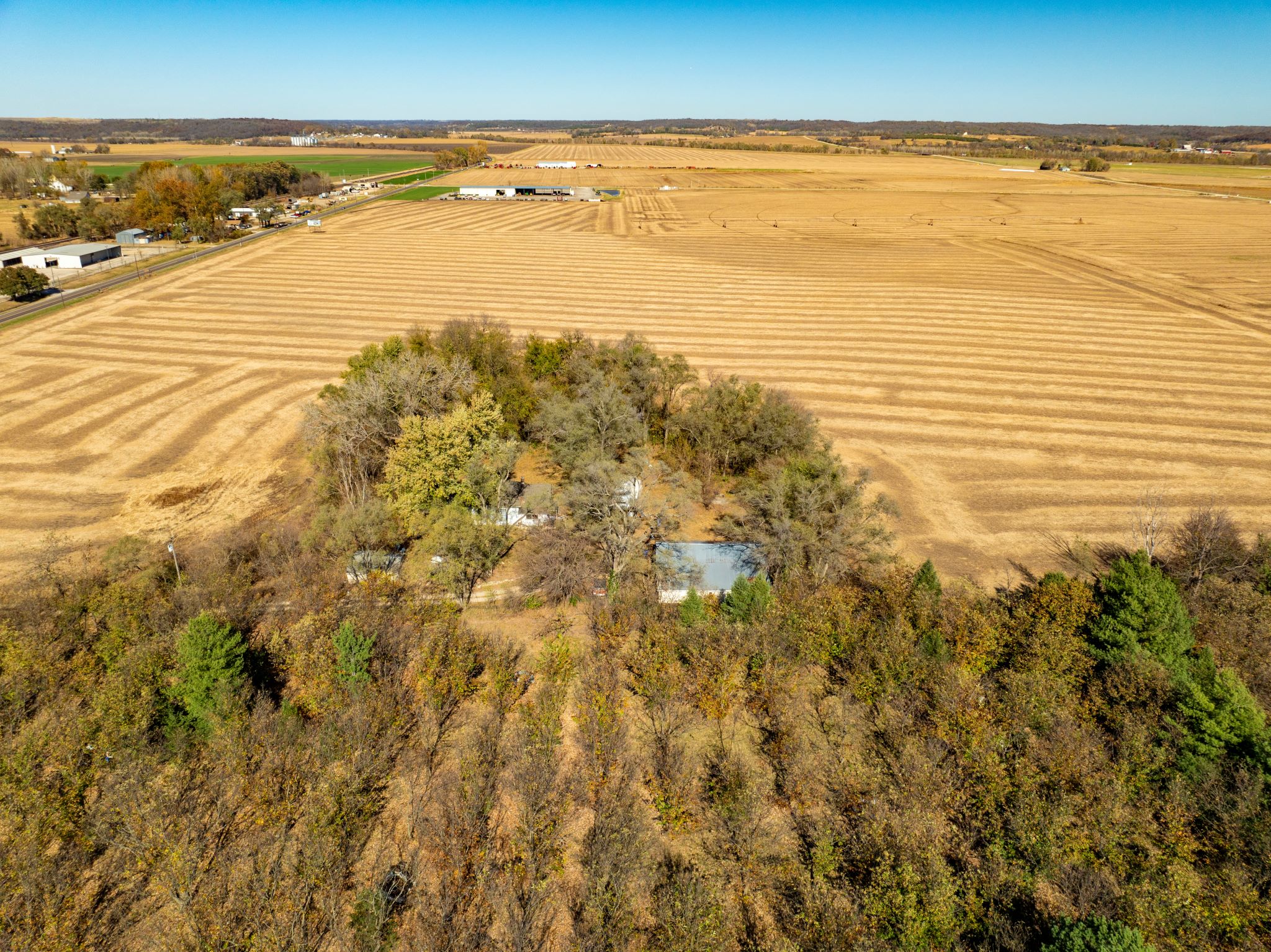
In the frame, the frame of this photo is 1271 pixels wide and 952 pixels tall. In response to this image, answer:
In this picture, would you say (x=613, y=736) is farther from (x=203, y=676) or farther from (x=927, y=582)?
(x=927, y=582)

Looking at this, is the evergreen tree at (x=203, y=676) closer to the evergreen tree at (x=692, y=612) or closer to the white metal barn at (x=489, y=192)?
the evergreen tree at (x=692, y=612)

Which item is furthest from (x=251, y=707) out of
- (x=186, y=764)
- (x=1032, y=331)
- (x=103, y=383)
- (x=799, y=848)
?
(x=1032, y=331)

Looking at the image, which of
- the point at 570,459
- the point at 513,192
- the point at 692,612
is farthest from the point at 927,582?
the point at 513,192

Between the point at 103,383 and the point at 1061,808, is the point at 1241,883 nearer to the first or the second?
the point at 1061,808

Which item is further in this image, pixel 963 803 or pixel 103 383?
pixel 103 383

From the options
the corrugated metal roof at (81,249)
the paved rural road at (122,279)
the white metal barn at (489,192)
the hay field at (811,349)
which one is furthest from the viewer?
the white metal barn at (489,192)

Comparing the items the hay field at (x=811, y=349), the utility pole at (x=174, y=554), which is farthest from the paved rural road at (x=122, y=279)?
the utility pole at (x=174, y=554)
